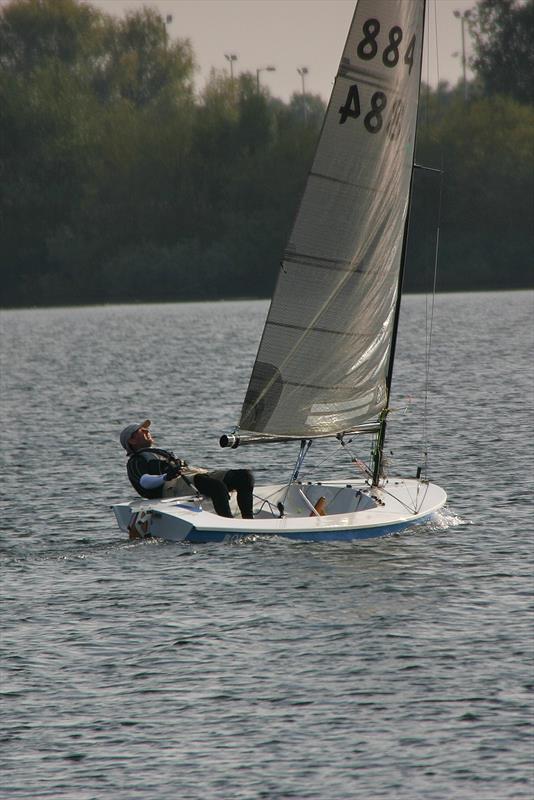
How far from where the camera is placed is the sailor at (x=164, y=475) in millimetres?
21609

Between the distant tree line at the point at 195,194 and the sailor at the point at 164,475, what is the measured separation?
8498cm

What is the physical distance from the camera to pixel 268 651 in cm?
1723

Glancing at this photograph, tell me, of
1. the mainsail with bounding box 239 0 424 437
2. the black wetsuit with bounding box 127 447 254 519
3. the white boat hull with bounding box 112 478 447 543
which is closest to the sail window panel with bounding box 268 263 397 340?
the mainsail with bounding box 239 0 424 437

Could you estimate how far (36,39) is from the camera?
136m

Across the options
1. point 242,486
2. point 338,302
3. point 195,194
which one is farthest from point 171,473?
point 195,194

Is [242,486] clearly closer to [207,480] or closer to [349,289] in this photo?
[207,480]

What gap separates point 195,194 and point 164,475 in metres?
94.0

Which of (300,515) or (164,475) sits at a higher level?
(164,475)

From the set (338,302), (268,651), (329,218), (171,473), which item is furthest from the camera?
(338,302)

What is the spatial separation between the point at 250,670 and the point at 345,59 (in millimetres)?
10067

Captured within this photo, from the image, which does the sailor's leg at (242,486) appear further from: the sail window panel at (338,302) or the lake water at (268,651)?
the sail window panel at (338,302)

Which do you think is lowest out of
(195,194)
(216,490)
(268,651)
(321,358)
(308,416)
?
(268,651)

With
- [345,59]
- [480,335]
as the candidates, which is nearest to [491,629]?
[345,59]

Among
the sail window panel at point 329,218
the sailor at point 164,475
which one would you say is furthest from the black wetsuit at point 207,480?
the sail window panel at point 329,218
